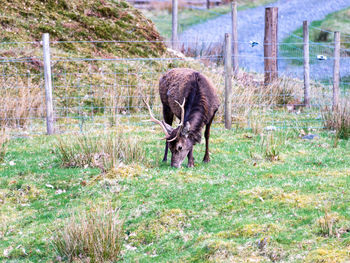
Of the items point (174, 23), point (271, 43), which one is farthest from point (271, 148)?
point (174, 23)

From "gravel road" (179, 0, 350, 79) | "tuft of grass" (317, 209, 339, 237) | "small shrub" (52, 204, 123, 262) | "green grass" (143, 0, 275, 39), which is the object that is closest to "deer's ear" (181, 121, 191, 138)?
"small shrub" (52, 204, 123, 262)

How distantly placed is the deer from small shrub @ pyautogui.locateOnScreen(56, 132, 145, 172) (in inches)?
25.8

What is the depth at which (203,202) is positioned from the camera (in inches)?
315

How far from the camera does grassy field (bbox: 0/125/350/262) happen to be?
658 cm

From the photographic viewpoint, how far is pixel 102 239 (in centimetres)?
677

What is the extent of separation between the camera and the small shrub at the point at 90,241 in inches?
268

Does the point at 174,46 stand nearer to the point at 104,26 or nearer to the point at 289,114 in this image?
the point at 104,26

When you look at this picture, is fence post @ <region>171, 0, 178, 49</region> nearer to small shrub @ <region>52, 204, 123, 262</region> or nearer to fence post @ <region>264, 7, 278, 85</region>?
fence post @ <region>264, 7, 278, 85</region>

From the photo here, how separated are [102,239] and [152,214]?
48.1 inches

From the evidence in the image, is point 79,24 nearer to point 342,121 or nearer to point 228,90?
point 228,90

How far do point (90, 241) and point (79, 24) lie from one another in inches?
523

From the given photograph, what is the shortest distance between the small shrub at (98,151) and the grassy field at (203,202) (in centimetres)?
18

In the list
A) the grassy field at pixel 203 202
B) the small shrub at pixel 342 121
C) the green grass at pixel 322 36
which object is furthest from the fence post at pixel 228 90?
the green grass at pixel 322 36

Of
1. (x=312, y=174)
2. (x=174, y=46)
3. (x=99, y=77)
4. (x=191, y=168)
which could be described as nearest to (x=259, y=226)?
(x=312, y=174)
